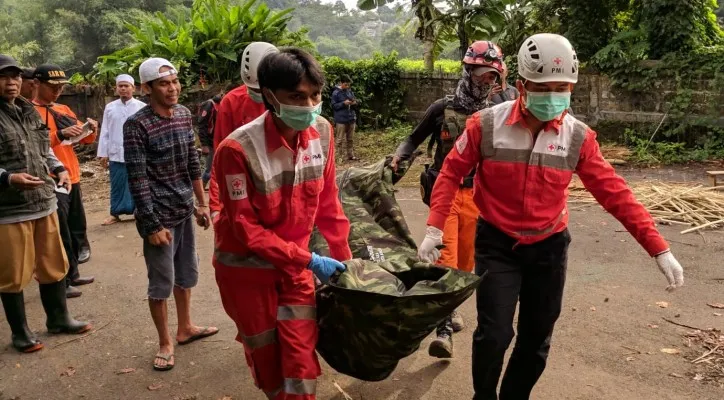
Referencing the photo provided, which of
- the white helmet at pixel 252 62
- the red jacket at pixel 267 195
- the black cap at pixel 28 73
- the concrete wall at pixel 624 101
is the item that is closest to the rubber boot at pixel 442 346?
the red jacket at pixel 267 195

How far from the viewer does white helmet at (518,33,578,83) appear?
3029 mm

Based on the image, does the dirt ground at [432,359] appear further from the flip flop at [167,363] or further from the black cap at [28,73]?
the black cap at [28,73]

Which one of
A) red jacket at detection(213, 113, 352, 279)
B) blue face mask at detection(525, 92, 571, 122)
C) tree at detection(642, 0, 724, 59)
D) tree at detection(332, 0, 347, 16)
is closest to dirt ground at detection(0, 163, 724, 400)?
red jacket at detection(213, 113, 352, 279)

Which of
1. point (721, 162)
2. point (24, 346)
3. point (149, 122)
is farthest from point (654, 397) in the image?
point (721, 162)

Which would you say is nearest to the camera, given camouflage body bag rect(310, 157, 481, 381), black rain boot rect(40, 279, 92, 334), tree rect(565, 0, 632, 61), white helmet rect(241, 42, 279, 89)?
camouflage body bag rect(310, 157, 481, 381)

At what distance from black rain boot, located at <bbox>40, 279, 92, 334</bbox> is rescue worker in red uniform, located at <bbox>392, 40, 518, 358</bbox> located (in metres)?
2.80

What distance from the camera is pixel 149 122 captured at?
4176 millimetres

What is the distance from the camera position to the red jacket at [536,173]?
3158 mm

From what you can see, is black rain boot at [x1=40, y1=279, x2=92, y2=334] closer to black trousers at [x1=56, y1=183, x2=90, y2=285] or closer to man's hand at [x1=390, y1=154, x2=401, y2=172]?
black trousers at [x1=56, y1=183, x2=90, y2=285]

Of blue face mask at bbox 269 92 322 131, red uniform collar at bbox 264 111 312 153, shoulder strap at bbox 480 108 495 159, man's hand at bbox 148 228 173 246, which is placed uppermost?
blue face mask at bbox 269 92 322 131

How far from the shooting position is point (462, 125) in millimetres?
4469

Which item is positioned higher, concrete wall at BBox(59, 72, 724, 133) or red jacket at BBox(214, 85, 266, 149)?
red jacket at BBox(214, 85, 266, 149)

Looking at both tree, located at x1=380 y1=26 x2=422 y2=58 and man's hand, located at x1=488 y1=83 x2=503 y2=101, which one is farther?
tree, located at x1=380 y1=26 x2=422 y2=58

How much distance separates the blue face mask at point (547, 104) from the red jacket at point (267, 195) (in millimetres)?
1024
